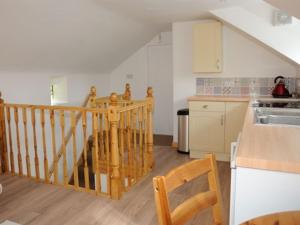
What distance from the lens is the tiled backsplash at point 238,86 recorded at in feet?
13.6

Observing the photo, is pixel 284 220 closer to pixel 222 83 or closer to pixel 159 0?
pixel 159 0

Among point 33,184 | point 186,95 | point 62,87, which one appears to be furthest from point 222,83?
point 33,184

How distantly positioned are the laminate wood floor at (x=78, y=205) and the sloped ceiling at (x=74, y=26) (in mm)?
1602

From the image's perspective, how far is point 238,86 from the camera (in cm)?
432

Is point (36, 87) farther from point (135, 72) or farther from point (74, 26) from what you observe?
point (135, 72)

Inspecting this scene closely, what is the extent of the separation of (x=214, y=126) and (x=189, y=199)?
2.96m

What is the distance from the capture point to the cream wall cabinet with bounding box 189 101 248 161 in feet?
12.6

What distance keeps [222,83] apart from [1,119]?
10.4 feet

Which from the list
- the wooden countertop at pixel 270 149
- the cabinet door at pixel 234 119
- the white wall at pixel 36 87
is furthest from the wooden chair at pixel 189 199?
the white wall at pixel 36 87

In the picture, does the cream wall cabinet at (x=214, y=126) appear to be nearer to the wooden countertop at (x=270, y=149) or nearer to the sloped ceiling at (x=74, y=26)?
the sloped ceiling at (x=74, y=26)

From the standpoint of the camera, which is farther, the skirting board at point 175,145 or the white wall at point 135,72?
the white wall at point 135,72

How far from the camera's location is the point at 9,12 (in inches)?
107

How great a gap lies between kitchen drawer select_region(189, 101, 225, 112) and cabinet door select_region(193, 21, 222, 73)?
0.55 meters

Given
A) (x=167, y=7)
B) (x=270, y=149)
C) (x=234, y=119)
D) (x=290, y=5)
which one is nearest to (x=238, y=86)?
(x=234, y=119)
